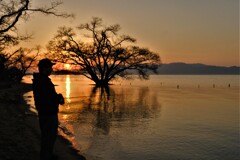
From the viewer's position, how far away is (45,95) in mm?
5816

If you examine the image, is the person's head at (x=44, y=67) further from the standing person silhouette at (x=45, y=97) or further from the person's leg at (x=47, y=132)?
the person's leg at (x=47, y=132)

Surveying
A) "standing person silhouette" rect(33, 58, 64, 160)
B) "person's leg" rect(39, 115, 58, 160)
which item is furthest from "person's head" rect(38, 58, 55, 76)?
"person's leg" rect(39, 115, 58, 160)

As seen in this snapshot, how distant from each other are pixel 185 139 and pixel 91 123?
5.46m

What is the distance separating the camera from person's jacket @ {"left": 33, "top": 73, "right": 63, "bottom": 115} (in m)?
5.80

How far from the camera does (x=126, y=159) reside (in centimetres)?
891

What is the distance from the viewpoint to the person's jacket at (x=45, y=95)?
5801mm

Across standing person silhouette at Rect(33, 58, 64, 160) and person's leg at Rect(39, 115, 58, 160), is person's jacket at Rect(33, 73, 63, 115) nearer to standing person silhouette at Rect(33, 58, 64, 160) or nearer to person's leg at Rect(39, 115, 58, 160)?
standing person silhouette at Rect(33, 58, 64, 160)

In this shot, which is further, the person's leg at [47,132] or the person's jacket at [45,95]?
the person's leg at [47,132]

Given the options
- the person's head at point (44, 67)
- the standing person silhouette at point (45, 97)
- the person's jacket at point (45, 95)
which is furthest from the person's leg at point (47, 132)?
the person's head at point (44, 67)

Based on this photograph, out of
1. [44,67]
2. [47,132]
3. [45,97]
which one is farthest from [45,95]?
[47,132]

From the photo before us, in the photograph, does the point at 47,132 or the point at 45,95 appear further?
the point at 47,132

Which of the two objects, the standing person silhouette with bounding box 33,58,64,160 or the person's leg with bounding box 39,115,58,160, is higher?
the standing person silhouette with bounding box 33,58,64,160

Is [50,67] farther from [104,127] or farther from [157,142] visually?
[104,127]

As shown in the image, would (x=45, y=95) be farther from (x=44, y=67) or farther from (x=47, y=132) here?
(x=47, y=132)
